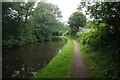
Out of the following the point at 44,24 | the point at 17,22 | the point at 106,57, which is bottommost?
the point at 106,57

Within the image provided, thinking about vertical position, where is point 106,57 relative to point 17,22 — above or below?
below

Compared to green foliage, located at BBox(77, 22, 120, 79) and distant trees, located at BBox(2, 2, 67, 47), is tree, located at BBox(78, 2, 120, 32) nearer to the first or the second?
green foliage, located at BBox(77, 22, 120, 79)

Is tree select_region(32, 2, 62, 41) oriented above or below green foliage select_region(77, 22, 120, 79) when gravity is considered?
above

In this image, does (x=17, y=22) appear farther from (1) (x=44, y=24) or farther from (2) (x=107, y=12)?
(2) (x=107, y=12)

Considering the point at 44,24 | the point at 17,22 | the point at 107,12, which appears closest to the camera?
the point at 107,12

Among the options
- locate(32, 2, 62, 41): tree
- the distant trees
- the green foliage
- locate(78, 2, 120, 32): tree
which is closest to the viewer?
the green foliage

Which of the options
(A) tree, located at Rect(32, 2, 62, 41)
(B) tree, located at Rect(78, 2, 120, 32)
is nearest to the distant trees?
(A) tree, located at Rect(32, 2, 62, 41)

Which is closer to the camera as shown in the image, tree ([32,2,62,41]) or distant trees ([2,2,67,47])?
distant trees ([2,2,67,47])

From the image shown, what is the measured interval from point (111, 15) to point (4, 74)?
10.5 metres

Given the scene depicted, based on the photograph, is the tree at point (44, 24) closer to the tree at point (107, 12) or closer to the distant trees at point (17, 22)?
the distant trees at point (17, 22)

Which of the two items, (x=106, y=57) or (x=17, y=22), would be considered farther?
(x=17, y=22)

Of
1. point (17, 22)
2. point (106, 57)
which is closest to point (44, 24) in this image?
point (17, 22)

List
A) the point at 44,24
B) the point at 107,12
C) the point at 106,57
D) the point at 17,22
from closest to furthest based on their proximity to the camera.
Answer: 1. the point at 107,12
2. the point at 106,57
3. the point at 17,22
4. the point at 44,24

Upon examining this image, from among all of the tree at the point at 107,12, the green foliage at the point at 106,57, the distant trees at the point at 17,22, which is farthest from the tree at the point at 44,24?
the tree at the point at 107,12
